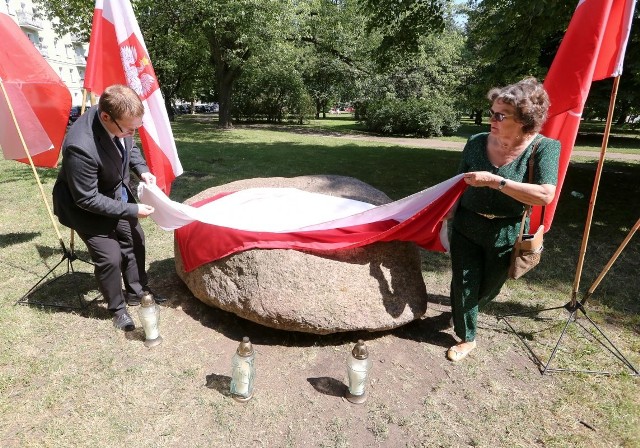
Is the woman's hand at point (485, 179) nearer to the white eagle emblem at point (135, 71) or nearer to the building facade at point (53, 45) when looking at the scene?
the white eagle emblem at point (135, 71)

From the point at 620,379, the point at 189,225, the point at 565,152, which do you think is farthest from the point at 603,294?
the point at 189,225

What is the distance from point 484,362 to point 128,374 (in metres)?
2.93

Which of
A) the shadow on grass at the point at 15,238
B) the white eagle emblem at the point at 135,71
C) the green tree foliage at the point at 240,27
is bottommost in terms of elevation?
the shadow on grass at the point at 15,238

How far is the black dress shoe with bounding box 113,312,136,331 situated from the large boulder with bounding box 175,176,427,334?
672mm

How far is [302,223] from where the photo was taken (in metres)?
3.52

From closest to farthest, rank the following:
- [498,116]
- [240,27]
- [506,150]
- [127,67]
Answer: [498,116], [506,150], [127,67], [240,27]

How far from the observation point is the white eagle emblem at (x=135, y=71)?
4.05 m

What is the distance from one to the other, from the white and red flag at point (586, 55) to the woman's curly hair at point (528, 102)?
31.0 inches

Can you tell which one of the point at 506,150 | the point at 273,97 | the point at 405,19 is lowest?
the point at 506,150

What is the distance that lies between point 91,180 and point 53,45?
4970 centimetres

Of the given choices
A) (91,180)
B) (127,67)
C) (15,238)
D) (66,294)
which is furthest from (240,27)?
(91,180)

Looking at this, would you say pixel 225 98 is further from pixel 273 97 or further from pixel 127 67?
pixel 127 67

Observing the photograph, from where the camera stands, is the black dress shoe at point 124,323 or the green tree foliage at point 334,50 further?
the green tree foliage at point 334,50

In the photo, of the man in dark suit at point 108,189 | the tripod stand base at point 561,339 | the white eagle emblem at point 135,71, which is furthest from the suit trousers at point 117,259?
the tripod stand base at point 561,339
